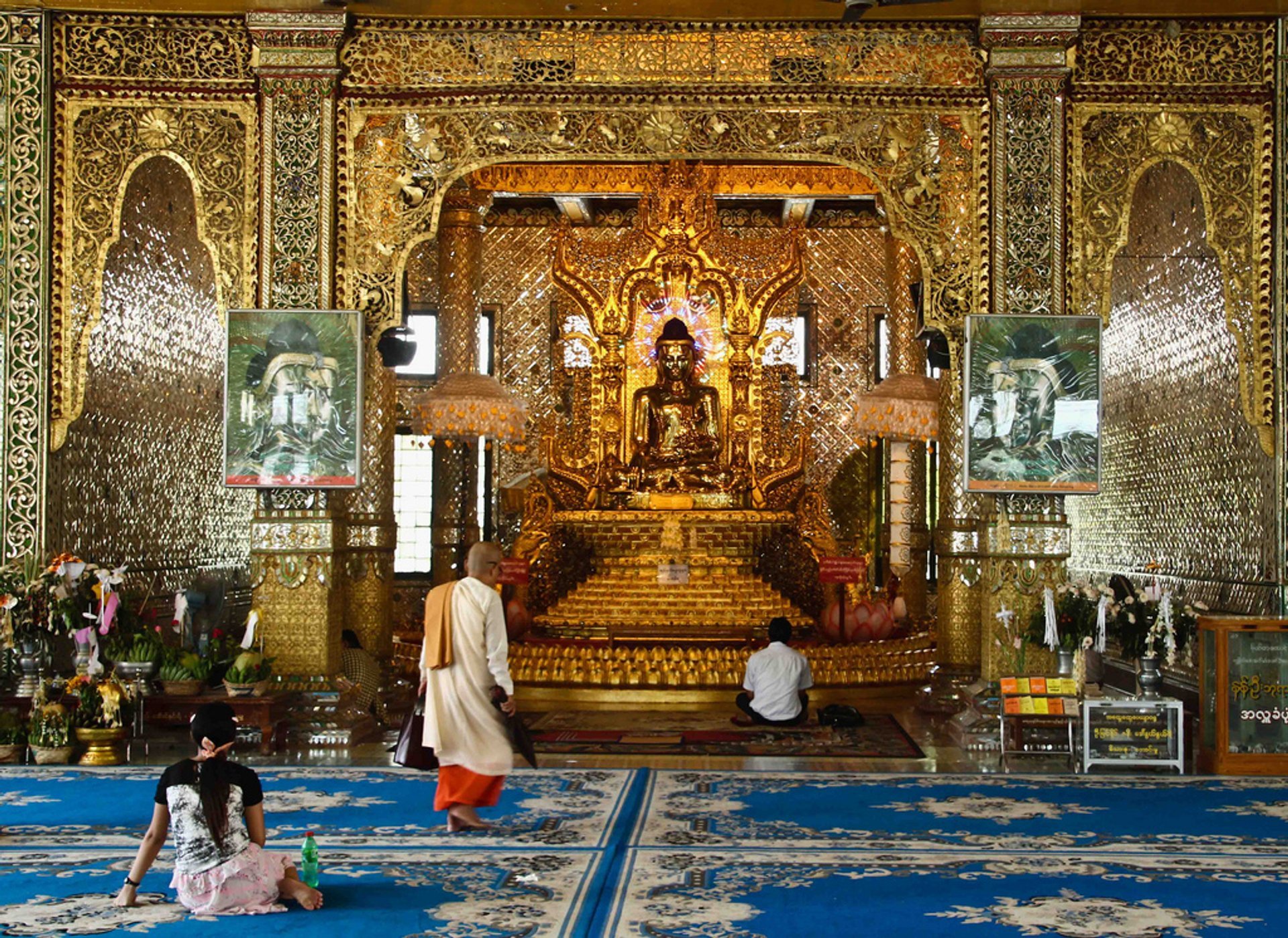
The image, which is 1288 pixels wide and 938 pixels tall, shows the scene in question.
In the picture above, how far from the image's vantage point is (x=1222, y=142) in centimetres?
933

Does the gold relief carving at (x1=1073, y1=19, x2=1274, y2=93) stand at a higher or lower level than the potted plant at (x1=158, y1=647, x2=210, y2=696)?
higher

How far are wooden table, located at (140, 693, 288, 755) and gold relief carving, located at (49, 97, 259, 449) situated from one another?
1.77 m

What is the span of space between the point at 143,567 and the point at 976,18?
7.18m

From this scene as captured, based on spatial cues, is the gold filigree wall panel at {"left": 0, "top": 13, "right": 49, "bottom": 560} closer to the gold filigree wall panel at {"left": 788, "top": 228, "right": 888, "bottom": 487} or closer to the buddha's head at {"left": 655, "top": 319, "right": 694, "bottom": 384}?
the buddha's head at {"left": 655, "top": 319, "right": 694, "bottom": 384}

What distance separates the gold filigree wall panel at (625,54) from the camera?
939 centimetres

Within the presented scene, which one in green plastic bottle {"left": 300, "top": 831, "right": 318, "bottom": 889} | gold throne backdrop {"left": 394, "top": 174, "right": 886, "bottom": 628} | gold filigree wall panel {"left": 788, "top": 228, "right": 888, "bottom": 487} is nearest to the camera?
green plastic bottle {"left": 300, "top": 831, "right": 318, "bottom": 889}

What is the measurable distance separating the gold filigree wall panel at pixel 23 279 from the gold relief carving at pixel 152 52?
193 millimetres

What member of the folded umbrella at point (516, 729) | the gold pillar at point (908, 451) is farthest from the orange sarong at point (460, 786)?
the gold pillar at point (908, 451)

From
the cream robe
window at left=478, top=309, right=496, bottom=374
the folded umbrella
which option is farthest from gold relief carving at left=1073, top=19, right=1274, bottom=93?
window at left=478, top=309, right=496, bottom=374

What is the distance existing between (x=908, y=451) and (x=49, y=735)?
31.4 ft

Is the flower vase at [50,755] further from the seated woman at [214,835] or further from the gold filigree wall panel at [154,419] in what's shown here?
the seated woman at [214,835]

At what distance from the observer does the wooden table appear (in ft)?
28.5

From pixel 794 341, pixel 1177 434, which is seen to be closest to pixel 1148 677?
pixel 1177 434

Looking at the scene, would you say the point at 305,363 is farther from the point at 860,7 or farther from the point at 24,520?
the point at 860,7
